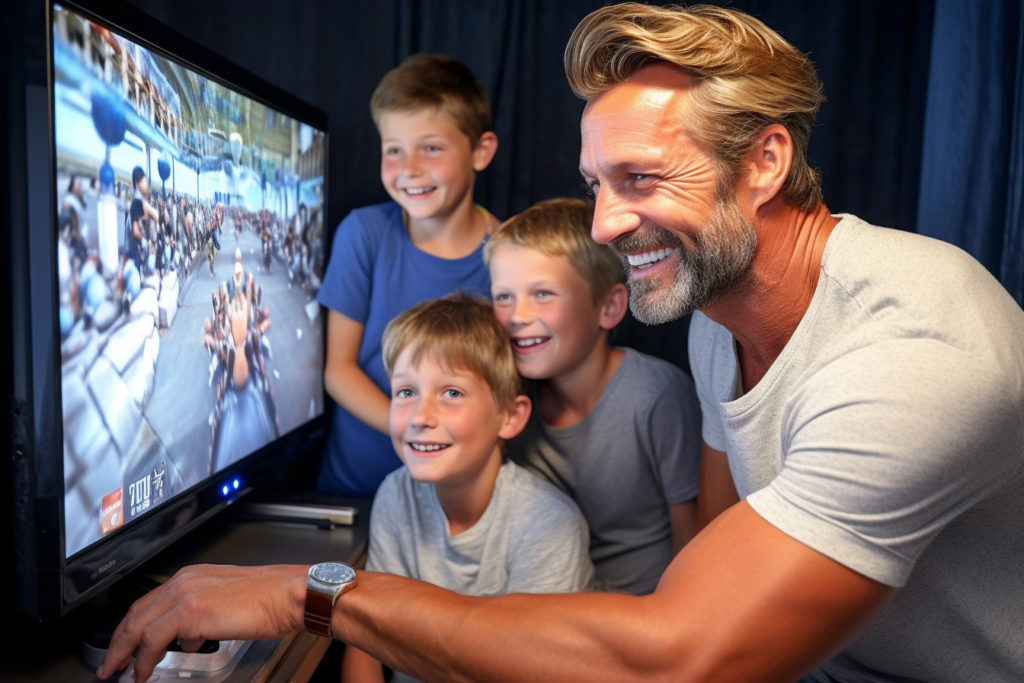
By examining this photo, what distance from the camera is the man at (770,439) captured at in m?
0.93

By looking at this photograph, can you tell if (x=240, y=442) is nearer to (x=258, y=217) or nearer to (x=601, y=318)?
(x=258, y=217)

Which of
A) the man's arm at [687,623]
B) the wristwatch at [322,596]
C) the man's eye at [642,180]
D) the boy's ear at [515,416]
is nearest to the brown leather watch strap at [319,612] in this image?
the wristwatch at [322,596]

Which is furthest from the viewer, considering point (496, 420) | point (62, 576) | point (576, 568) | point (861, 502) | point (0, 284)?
point (496, 420)

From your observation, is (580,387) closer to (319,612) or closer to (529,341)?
(529,341)

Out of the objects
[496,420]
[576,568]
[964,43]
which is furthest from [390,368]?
[964,43]

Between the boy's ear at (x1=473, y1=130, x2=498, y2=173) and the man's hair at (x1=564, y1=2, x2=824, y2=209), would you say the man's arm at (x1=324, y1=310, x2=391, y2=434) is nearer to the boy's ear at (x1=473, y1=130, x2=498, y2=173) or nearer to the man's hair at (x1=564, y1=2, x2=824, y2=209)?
the boy's ear at (x1=473, y1=130, x2=498, y2=173)

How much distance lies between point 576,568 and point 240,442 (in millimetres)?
678

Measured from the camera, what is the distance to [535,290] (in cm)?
181

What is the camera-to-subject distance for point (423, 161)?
2043 millimetres

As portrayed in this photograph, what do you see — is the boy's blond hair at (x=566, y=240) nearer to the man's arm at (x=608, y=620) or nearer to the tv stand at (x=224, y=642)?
the tv stand at (x=224, y=642)

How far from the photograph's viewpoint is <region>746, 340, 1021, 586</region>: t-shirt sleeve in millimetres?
927

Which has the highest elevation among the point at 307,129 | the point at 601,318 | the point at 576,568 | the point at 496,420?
the point at 307,129

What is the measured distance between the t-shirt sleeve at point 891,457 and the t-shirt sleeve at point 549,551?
613 millimetres

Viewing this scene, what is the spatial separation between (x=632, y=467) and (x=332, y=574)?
0.89 m
